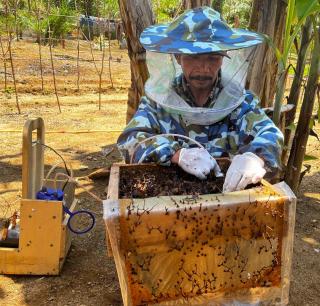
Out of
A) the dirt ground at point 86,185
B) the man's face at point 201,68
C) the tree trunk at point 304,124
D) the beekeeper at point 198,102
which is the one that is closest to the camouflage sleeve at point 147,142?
the beekeeper at point 198,102

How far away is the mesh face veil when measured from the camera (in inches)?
74.5

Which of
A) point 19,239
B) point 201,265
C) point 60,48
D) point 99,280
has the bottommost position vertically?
point 60,48

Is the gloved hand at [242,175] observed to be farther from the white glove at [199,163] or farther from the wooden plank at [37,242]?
the wooden plank at [37,242]

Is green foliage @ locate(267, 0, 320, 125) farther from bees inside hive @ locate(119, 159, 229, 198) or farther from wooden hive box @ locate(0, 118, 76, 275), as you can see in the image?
wooden hive box @ locate(0, 118, 76, 275)

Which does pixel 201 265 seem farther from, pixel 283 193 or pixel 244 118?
pixel 244 118

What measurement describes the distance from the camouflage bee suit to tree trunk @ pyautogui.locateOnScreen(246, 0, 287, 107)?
45.0 inches

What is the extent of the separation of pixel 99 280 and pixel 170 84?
1.02m

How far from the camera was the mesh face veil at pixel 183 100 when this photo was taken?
6.21 feet

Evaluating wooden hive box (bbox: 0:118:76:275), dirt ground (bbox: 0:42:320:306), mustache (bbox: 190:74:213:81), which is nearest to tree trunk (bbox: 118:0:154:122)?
dirt ground (bbox: 0:42:320:306)

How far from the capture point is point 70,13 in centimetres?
1620

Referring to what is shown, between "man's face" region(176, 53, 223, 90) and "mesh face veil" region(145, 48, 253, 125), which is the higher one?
"man's face" region(176, 53, 223, 90)

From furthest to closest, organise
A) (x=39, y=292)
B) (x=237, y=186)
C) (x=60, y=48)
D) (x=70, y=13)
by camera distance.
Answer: (x=70, y=13) → (x=60, y=48) → (x=39, y=292) → (x=237, y=186)

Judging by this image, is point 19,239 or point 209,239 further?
point 19,239

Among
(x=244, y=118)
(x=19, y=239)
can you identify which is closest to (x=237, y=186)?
(x=244, y=118)
